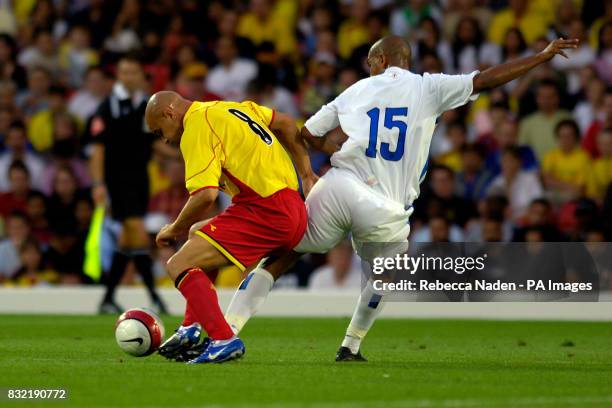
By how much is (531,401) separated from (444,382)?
965mm

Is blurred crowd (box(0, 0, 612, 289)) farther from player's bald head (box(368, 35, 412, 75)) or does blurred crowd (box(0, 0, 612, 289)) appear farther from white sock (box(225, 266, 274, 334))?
white sock (box(225, 266, 274, 334))

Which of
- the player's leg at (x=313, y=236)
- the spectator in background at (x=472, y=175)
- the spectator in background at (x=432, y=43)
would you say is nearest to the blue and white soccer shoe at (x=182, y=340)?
the player's leg at (x=313, y=236)

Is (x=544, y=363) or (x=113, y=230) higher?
(x=113, y=230)

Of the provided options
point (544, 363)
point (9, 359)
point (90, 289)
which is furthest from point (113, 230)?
point (544, 363)

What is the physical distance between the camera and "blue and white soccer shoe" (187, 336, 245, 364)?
8.44m

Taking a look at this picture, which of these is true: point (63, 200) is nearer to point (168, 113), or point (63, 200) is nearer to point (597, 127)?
point (597, 127)

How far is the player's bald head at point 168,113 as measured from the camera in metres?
8.65

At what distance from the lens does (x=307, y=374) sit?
8055mm

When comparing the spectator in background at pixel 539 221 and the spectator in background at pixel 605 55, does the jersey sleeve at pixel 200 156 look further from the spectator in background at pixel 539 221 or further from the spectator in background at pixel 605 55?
the spectator in background at pixel 605 55

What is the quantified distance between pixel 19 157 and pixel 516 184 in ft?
21.6

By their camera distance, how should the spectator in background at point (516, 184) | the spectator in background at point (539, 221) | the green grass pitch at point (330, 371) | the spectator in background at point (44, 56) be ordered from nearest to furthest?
the green grass pitch at point (330, 371), the spectator in background at point (539, 221), the spectator in background at point (516, 184), the spectator in background at point (44, 56)

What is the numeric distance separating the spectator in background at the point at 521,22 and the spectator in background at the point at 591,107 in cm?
128

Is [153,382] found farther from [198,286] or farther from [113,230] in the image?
[113,230]

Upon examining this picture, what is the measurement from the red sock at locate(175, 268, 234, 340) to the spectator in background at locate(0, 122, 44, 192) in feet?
31.4
